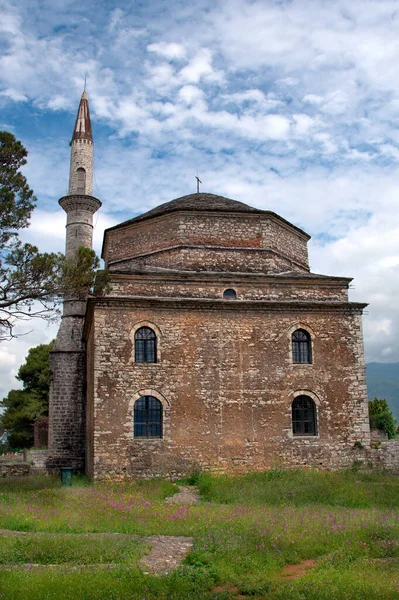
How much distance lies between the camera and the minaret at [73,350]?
20078mm

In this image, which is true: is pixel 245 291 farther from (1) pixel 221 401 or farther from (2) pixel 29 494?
(2) pixel 29 494

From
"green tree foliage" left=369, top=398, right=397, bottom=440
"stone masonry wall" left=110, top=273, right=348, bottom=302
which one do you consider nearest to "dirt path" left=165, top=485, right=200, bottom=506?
"stone masonry wall" left=110, top=273, right=348, bottom=302

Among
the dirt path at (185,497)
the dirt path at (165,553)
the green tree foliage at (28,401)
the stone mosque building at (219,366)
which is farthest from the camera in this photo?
the green tree foliage at (28,401)

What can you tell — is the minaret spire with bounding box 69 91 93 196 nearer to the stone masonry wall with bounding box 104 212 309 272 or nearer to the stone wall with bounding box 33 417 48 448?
the stone masonry wall with bounding box 104 212 309 272

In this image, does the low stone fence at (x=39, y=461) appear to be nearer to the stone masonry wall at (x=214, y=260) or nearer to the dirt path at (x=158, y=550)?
the stone masonry wall at (x=214, y=260)

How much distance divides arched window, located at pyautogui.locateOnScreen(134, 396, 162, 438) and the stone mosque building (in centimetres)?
3

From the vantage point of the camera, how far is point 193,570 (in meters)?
7.16

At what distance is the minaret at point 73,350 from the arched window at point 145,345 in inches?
156

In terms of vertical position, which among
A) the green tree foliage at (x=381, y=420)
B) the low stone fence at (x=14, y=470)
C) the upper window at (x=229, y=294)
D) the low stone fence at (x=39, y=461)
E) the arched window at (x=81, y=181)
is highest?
the arched window at (x=81, y=181)

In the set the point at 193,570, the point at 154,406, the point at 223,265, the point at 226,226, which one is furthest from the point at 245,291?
the point at 193,570

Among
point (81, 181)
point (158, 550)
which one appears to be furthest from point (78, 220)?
point (158, 550)

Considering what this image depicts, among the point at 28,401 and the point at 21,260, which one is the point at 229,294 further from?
the point at 28,401

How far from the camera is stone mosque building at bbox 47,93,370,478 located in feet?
52.7

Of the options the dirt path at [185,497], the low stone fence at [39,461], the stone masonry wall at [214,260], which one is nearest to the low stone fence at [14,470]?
the low stone fence at [39,461]
